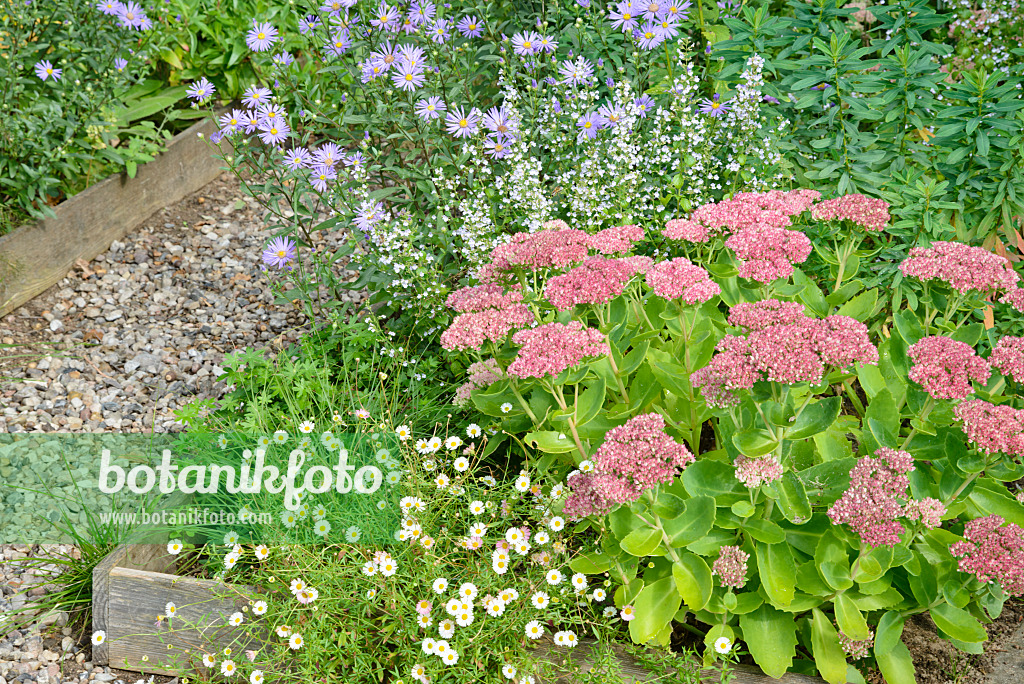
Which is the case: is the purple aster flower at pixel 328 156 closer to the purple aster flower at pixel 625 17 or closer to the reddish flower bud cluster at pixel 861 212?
the purple aster flower at pixel 625 17

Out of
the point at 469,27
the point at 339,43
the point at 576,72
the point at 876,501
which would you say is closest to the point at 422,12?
the point at 469,27

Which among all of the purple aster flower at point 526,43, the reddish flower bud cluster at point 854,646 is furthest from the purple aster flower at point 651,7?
the reddish flower bud cluster at point 854,646

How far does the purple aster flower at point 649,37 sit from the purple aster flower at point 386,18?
2.97 feet

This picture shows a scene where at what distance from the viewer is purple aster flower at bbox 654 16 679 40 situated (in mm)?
2984

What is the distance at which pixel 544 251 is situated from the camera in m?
2.21

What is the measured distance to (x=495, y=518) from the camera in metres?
2.29

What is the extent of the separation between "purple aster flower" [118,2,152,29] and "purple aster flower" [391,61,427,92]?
72.5 inches

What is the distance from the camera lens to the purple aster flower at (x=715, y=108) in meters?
3.10

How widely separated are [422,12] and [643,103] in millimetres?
880

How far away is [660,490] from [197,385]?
2115mm

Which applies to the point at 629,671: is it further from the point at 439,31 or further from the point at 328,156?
the point at 439,31

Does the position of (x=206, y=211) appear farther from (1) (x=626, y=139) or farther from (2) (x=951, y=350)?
(2) (x=951, y=350)

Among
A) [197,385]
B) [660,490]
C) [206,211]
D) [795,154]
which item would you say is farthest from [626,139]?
[206,211]

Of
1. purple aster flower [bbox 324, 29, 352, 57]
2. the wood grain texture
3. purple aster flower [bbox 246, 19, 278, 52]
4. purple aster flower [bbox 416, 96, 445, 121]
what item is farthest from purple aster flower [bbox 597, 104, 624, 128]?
the wood grain texture
